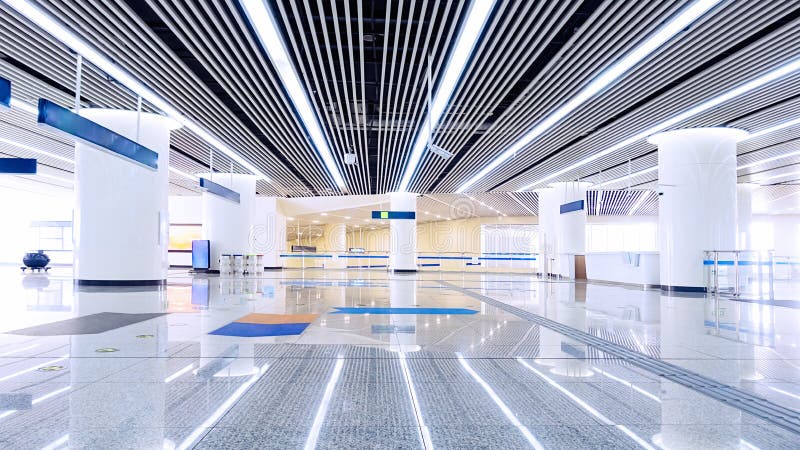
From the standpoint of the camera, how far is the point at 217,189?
16969mm

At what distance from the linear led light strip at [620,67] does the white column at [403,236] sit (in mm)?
11574

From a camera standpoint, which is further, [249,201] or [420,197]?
[420,197]

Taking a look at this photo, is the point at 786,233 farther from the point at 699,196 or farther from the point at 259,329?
the point at 259,329

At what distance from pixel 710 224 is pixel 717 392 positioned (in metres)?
11.3

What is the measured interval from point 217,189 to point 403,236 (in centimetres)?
1075

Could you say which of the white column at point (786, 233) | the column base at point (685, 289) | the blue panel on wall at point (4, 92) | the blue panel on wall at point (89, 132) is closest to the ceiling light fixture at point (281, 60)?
the blue panel on wall at point (4, 92)

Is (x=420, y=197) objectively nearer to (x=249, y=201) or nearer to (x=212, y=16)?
(x=249, y=201)

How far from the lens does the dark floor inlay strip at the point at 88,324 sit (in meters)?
5.49

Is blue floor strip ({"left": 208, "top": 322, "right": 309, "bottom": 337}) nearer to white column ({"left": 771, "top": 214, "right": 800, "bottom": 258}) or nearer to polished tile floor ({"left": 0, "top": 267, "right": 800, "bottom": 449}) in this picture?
polished tile floor ({"left": 0, "top": 267, "right": 800, "bottom": 449})

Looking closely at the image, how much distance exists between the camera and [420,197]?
28.5m

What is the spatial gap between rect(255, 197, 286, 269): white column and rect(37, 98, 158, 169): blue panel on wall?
1628 cm

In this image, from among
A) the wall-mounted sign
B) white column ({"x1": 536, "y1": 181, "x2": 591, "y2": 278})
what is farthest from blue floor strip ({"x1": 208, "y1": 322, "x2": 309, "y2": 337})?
the wall-mounted sign

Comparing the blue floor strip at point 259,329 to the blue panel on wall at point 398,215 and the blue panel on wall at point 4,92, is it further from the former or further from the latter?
the blue panel on wall at point 398,215

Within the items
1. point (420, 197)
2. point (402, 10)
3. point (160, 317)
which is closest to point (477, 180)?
point (420, 197)
